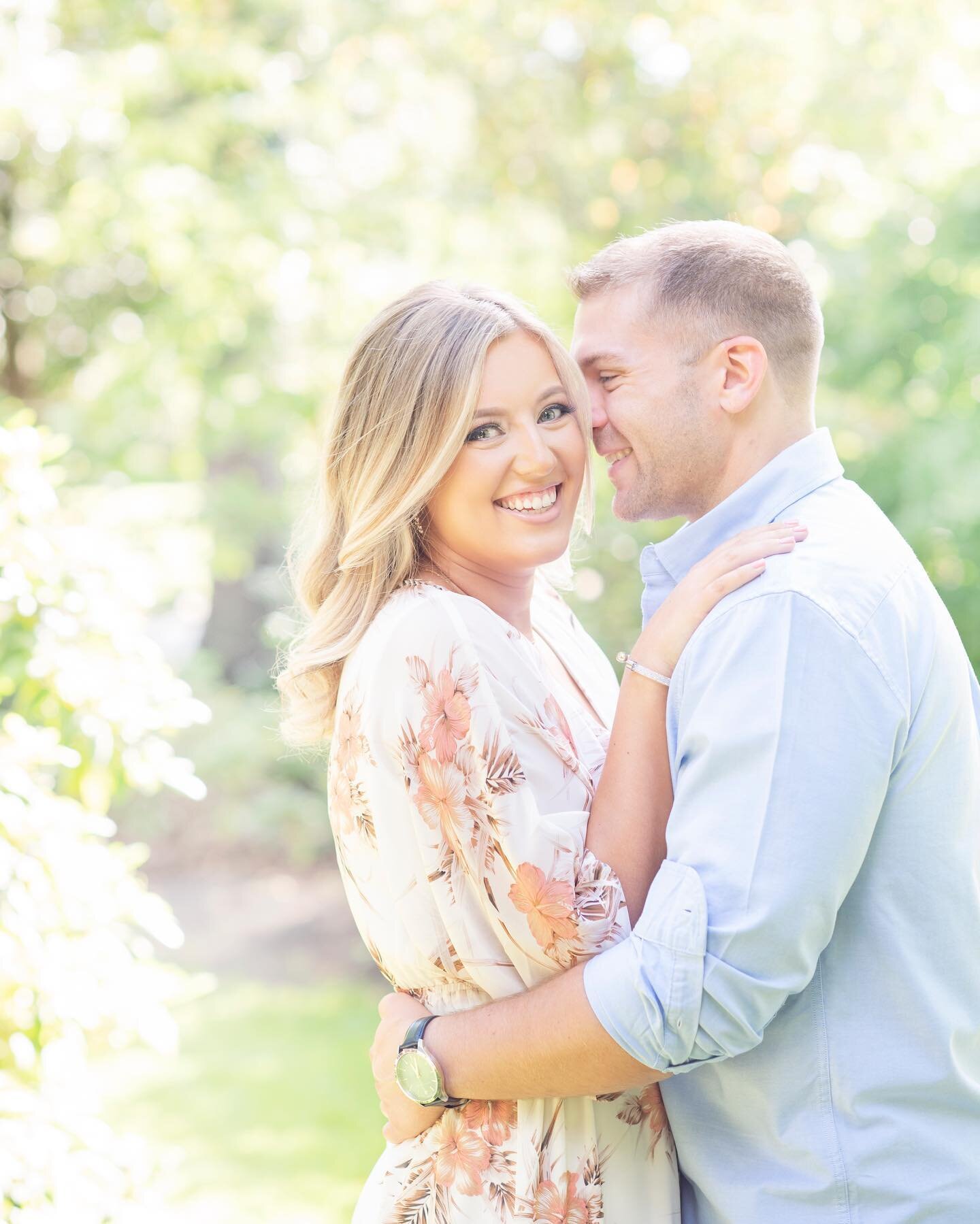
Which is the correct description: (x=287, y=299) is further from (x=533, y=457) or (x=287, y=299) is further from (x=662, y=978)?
(x=662, y=978)

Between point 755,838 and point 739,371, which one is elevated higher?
point 739,371

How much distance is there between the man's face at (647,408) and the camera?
2.26m

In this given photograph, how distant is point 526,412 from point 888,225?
3.35m

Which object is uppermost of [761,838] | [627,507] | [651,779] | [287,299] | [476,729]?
[287,299]

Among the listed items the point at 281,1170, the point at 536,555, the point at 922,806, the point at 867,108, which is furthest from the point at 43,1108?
the point at 867,108

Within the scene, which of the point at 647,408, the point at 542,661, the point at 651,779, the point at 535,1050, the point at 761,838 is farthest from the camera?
the point at 542,661

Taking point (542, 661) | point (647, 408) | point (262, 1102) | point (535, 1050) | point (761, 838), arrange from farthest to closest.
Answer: point (262, 1102)
point (542, 661)
point (647, 408)
point (535, 1050)
point (761, 838)

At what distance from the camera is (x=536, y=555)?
252 cm

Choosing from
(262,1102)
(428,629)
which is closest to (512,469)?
(428,629)

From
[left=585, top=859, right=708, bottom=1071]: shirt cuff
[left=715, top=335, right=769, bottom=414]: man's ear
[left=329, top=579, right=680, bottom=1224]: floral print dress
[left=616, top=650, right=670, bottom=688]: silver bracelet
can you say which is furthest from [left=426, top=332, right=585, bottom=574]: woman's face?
[left=585, top=859, right=708, bottom=1071]: shirt cuff

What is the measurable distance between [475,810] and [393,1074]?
0.53 m

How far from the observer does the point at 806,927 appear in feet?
5.74

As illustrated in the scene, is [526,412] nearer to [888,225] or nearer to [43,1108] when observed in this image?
[43,1108]

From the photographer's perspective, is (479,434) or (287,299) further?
(287,299)
